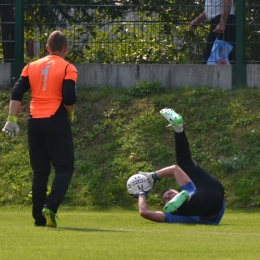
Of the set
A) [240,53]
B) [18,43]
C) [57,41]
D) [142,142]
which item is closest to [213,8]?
[240,53]

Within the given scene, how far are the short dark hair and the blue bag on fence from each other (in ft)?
19.4

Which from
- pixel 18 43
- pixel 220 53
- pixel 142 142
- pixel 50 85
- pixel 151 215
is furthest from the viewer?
pixel 18 43

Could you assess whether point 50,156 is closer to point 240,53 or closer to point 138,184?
point 138,184

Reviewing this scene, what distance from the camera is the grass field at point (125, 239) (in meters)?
5.98

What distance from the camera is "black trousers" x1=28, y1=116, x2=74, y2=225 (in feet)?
26.4

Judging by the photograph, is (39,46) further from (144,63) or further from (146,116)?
(146,116)

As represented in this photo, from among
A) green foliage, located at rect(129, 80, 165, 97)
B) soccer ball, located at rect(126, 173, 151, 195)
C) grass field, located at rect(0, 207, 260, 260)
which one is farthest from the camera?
green foliage, located at rect(129, 80, 165, 97)

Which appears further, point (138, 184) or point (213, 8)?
point (213, 8)

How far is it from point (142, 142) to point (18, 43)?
3.47m

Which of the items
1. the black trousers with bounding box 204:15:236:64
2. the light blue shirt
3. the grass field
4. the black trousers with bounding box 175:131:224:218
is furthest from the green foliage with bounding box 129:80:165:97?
the black trousers with bounding box 175:131:224:218

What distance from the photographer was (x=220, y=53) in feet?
45.7

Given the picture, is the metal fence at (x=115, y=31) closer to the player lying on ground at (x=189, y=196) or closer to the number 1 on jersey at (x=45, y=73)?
the player lying on ground at (x=189, y=196)

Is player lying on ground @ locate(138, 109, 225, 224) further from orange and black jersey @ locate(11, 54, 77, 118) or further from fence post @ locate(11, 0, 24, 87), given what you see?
fence post @ locate(11, 0, 24, 87)

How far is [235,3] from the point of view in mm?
13898
